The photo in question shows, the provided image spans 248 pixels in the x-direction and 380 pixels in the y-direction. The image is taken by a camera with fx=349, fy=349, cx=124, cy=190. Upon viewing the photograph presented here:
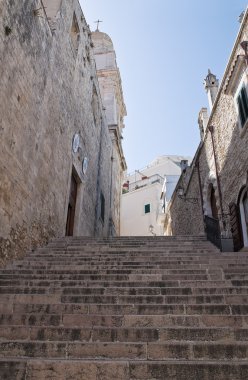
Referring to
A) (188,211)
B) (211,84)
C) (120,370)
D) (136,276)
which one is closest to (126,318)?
(120,370)

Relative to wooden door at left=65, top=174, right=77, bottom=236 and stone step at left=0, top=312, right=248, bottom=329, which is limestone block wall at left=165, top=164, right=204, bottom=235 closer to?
wooden door at left=65, top=174, right=77, bottom=236

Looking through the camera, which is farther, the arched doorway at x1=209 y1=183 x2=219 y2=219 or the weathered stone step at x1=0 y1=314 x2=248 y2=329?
the arched doorway at x1=209 y1=183 x2=219 y2=219

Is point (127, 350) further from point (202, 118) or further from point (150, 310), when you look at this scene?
point (202, 118)

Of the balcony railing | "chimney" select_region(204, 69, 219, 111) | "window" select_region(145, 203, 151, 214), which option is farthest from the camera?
the balcony railing

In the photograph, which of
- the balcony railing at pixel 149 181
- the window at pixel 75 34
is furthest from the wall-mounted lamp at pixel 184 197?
the balcony railing at pixel 149 181

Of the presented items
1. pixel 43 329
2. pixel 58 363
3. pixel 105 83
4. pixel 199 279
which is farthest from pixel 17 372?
pixel 105 83

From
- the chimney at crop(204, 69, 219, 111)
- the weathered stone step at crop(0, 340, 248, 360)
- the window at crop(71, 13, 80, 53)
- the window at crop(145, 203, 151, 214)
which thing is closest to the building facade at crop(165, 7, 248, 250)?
the chimney at crop(204, 69, 219, 111)

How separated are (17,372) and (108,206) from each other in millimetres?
16723

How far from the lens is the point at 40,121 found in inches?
359

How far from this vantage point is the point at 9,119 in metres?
7.22

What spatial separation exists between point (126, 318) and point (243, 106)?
772 centimetres

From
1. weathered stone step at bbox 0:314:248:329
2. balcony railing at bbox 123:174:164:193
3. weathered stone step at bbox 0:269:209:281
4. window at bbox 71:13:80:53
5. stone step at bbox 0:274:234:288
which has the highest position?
balcony railing at bbox 123:174:164:193

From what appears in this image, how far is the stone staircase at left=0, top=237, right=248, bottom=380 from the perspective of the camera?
10.7ft

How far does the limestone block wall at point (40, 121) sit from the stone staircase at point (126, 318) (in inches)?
60.2
